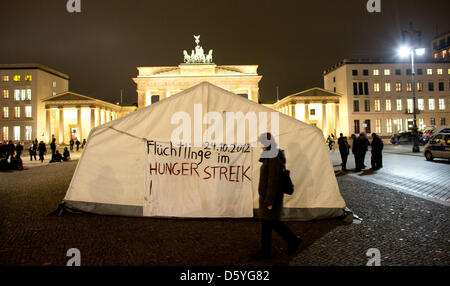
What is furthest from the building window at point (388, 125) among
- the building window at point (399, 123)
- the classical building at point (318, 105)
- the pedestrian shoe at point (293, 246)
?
the pedestrian shoe at point (293, 246)

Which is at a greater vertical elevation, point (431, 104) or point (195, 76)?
point (195, 76)

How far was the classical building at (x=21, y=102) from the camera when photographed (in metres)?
57.1

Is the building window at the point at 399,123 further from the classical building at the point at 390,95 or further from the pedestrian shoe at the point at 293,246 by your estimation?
the pedestrian shoe at the point at 293,246

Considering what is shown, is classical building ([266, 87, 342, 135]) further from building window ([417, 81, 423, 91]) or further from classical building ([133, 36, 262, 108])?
building window ([417, 81, 423, 91])

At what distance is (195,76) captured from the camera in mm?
53438

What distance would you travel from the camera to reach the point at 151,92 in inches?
2188

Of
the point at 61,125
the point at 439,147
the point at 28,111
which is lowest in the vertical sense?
the point at 439,147

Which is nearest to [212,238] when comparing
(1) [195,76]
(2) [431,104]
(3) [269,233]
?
(3) [269,233]

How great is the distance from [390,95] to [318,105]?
49.2 ft

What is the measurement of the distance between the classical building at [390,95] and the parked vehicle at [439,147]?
142 feet

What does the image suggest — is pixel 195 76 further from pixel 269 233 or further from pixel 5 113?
pixel 269 233

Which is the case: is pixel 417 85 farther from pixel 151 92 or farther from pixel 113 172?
pixel 113 172
